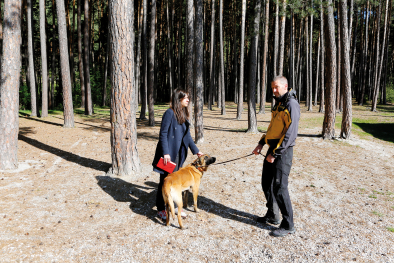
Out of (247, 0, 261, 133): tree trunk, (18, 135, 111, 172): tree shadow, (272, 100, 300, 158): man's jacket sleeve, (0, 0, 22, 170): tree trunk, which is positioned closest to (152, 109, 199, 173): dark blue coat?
(272, 100, 300, 158): man's jacket sleeve

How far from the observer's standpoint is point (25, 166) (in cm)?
737

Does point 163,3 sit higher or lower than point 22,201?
higher

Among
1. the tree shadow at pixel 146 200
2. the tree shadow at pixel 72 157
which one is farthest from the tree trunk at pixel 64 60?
the tree shadow at pixel 146 200

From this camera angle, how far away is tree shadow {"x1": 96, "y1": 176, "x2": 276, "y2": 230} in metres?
4.62

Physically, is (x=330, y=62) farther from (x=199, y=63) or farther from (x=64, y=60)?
(x=64, y=60)

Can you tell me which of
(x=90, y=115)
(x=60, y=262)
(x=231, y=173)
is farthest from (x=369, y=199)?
(x=90, y=115)

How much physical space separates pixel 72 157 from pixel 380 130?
14.9 metres

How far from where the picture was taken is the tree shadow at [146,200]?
4.62 meters

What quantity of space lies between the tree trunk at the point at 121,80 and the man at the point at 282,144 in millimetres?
3607

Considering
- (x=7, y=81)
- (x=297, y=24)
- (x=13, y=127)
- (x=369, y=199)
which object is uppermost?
(x=297, y=24)

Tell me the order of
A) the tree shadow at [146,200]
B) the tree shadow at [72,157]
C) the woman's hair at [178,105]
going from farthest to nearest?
the tree shadow at [72,157] < the tree shadow at [146,200] < the woman's hair at [178,105]

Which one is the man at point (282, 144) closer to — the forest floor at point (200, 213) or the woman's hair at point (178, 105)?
the forest floor at point (200, 213)

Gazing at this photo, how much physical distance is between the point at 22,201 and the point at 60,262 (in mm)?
2503

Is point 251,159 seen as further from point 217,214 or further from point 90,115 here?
point 90,115
